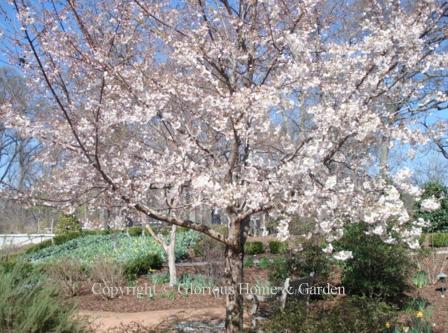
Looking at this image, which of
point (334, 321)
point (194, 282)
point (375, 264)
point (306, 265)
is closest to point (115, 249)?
point (194, 282)

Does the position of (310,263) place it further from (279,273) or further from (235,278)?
(235,278)

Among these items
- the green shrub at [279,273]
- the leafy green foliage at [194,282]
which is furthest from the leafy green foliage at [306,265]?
the leafy green foliage at [194,282]

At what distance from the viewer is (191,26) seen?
5.77 m

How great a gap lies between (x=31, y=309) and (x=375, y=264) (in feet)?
19.4

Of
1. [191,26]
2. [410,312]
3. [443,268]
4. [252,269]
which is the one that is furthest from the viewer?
[252,269]

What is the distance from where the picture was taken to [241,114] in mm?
4516

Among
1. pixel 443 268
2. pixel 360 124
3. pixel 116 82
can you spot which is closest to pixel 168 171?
pixel 116 82

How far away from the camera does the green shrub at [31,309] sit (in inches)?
164

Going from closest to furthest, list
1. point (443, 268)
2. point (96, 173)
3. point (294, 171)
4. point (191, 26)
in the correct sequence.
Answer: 1. point (294, 171)
2. point (96, 173)
3. point (191, 26)
4. point (443, 268)

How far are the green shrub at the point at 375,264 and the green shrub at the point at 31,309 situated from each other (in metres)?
5.04

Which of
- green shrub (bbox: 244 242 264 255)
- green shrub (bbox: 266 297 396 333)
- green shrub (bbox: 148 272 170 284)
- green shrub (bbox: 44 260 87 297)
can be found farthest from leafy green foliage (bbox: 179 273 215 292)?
green shrub (bbox: 244 242 264 255)

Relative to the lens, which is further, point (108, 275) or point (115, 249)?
point (115, 249)

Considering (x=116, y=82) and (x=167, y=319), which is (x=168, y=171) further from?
(x=167, y=319)

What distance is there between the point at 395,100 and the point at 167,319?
428 cm
